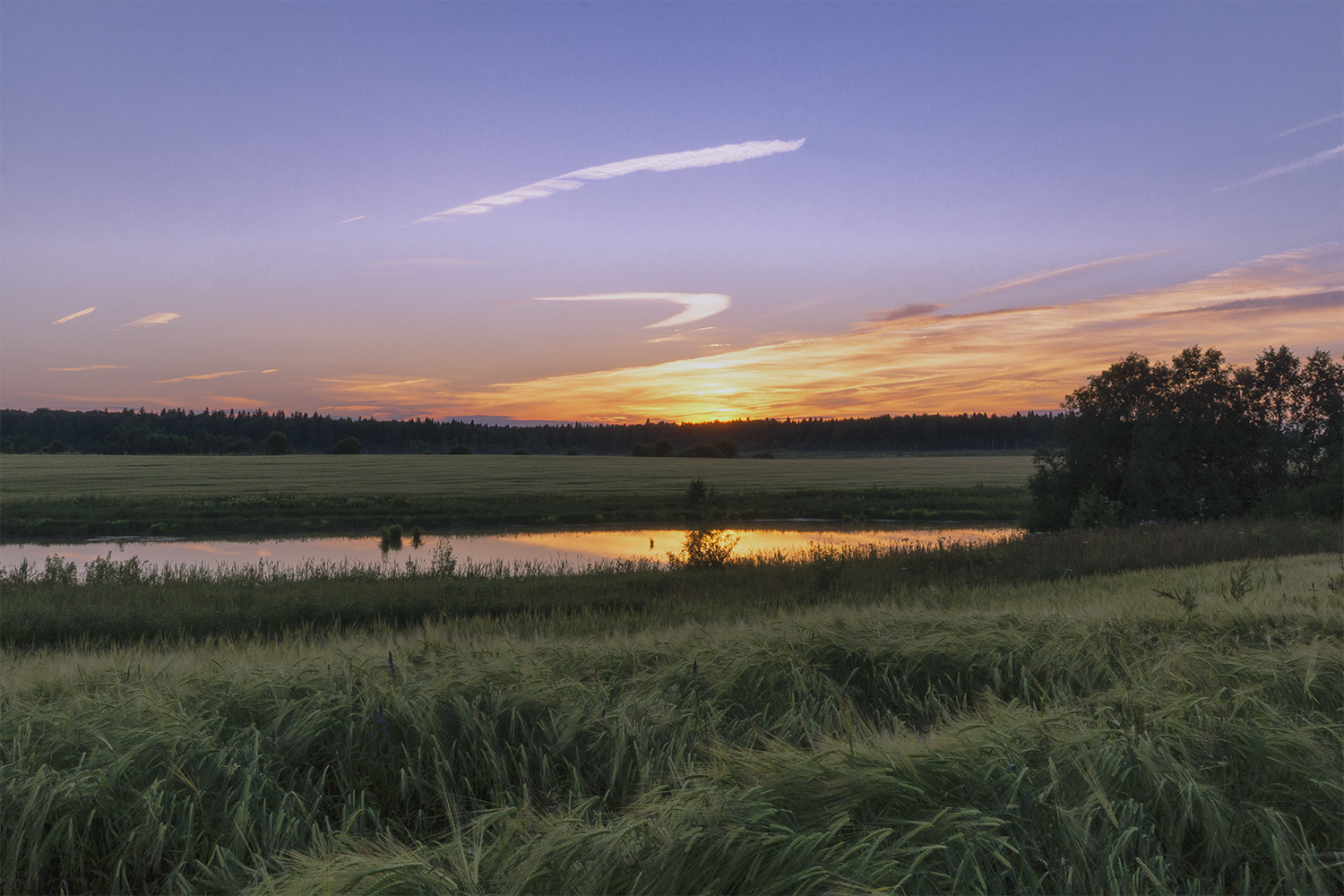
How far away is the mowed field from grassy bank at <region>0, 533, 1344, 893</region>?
4472cm

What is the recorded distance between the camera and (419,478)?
2434 inches

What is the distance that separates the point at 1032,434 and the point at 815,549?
145 m

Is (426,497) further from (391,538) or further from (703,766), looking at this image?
(703,766)

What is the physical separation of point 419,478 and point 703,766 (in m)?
62.1

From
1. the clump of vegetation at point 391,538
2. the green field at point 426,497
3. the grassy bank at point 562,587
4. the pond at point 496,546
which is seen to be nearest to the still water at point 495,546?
the pond at point 496,546

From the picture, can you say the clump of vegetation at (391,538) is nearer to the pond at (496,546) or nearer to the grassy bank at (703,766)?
the pond at (496,546)

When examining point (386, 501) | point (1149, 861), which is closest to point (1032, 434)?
point (386, 501)

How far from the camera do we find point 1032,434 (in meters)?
148

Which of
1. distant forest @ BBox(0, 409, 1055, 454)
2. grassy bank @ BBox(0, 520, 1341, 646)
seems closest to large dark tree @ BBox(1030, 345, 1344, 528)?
grassy bank @ BBox(0, 520, 1341, 646)

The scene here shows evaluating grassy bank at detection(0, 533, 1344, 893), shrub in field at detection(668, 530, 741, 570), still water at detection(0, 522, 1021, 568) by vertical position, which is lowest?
still water at detection(0, 522, 1021, 568)

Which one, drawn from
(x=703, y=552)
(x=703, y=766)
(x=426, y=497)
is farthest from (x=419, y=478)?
(x=703, y=766)

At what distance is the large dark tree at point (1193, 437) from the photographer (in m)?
26.3

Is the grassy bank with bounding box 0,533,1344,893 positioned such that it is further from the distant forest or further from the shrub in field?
the distant forest

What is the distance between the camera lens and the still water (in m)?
26.4
